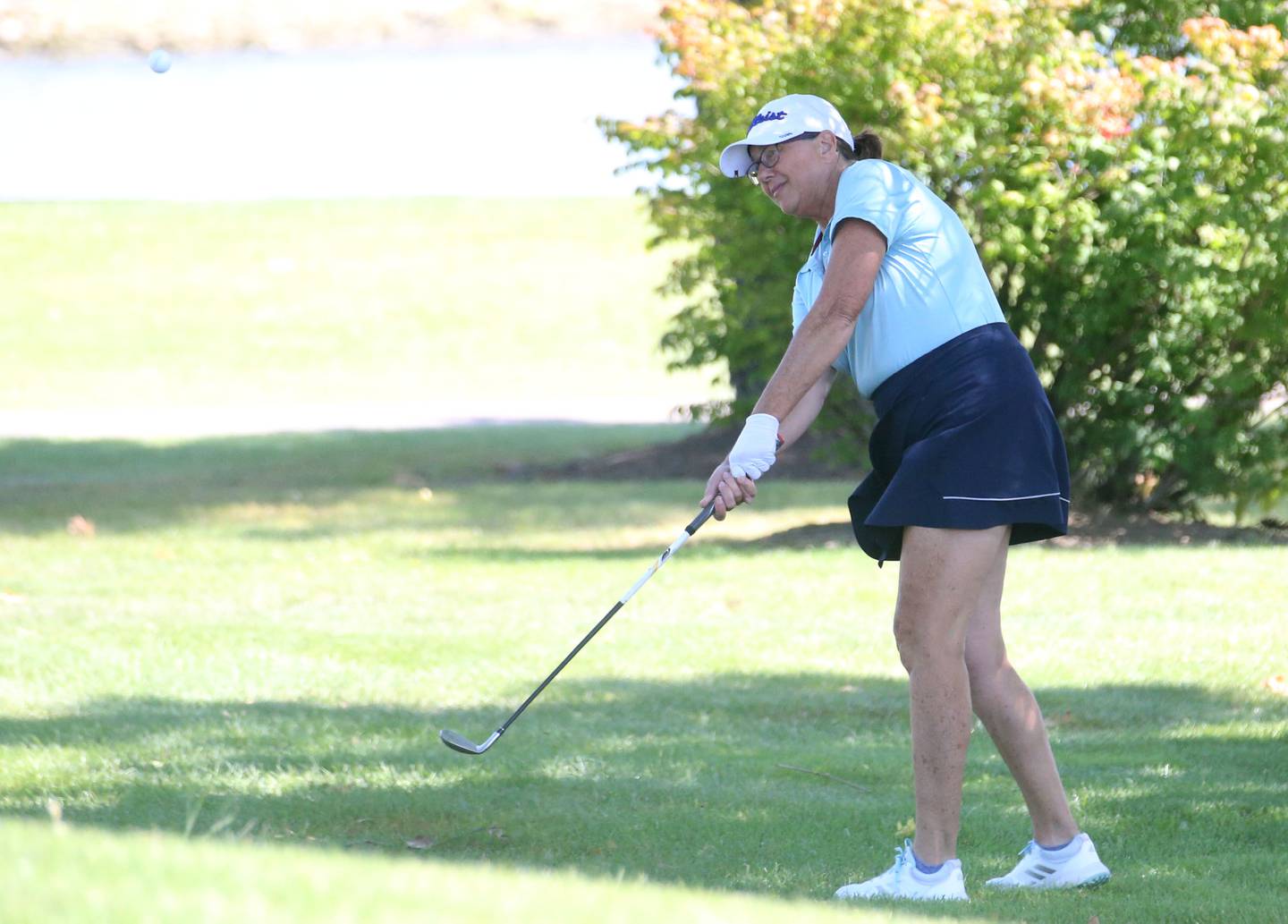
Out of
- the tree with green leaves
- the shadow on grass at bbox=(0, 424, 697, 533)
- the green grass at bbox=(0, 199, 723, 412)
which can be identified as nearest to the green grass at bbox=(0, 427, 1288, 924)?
the tree with green leaves

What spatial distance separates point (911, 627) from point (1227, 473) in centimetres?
773

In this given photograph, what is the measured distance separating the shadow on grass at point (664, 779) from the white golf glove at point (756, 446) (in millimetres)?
1064

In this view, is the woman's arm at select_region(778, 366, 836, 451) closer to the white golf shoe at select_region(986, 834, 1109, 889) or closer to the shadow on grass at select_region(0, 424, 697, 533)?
the white golf shoe at select_region(986, 834, 1109, 889)

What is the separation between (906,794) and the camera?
5.30 meters

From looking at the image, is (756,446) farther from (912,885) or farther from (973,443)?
(912,885)

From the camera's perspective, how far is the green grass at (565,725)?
287 cm

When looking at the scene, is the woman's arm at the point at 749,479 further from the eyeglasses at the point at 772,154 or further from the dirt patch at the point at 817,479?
the dirt patch at the point at 817,479

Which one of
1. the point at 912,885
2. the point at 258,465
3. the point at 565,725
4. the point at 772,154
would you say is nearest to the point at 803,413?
the point at 772,154

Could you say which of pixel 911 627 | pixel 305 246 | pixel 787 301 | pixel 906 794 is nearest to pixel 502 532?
pixel 787 301

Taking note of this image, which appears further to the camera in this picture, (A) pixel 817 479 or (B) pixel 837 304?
(A) pixel 817 479

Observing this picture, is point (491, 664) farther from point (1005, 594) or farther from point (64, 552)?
point (64, 552)

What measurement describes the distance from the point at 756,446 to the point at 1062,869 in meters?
1.30

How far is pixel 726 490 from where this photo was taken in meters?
4.29

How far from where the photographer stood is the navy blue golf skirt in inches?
156
